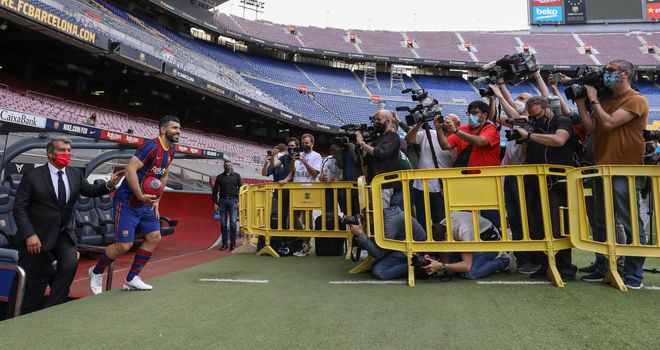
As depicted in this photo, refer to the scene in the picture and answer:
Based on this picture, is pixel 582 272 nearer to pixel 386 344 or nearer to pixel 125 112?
pixel 386 344

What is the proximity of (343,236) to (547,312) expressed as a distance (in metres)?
3.37

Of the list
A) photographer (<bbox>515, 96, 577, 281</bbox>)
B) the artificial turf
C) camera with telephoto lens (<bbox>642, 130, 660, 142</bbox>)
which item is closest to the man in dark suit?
the artificial turf

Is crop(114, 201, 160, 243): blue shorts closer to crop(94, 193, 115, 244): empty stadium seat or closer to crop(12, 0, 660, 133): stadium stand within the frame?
crop(94, 193, 115, 244): empty stadium seat

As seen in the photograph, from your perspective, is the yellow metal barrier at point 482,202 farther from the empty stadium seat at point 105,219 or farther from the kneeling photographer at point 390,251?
the empty stadium seat at point 105,219

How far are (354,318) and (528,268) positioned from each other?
2276 millimetres

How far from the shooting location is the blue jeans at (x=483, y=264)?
140 inches

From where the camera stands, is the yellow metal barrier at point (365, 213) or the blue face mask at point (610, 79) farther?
the yellow metal barrier at point (365, 213)

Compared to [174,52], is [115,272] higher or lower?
lower

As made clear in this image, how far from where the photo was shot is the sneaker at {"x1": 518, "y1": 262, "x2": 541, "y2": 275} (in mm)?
3742

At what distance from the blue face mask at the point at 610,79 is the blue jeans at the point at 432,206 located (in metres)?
1.82

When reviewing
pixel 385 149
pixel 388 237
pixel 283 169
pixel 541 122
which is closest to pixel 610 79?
pixel 541 122

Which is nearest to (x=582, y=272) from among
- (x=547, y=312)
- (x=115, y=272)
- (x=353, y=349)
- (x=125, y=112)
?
(x=547, y=312)

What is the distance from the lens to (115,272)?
17.1 ft

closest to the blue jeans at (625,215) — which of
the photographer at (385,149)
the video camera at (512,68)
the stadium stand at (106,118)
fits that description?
the video camera at (512,68)
